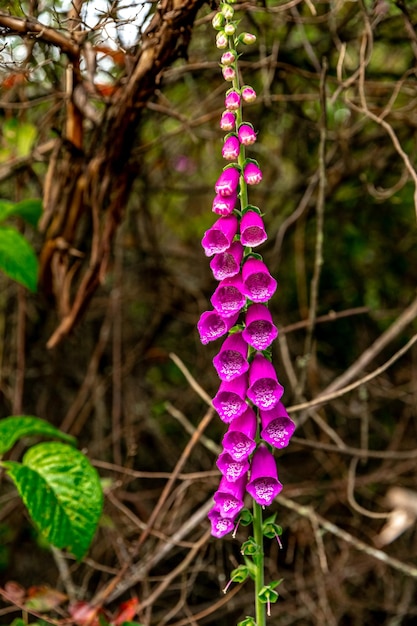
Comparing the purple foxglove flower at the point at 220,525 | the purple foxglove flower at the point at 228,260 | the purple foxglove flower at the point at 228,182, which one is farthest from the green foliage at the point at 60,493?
the purple foxglove flower at the point at 228,182

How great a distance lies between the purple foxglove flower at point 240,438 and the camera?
1197 mm

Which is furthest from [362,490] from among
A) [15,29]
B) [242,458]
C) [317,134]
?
[15,29]

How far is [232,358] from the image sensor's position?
1.22 meters

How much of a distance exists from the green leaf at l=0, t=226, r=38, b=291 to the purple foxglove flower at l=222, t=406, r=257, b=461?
0.94 metres

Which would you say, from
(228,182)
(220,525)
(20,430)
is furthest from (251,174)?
(20,430)

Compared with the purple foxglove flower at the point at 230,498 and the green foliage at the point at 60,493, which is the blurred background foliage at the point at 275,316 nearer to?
the green foliage at the point at 60,493

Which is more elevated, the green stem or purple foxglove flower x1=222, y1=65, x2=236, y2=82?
purple foxglove flower x1=222, y1=65, x2=236, y2=82

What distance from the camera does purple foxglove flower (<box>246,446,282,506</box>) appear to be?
120 cm

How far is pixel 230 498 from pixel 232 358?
0.23m

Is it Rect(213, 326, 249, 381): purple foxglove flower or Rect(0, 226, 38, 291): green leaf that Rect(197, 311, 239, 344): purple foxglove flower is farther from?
Rect(0, 226, 38, 291): green leaf

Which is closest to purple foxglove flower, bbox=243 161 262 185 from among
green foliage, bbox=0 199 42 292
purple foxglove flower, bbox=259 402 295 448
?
purple foxglove flower, bbox=259 402 295 448

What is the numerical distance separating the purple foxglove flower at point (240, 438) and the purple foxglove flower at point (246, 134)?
446 millimetres

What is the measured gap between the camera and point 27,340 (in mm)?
2973

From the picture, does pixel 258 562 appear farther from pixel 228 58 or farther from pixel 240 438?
pixel 228 58
